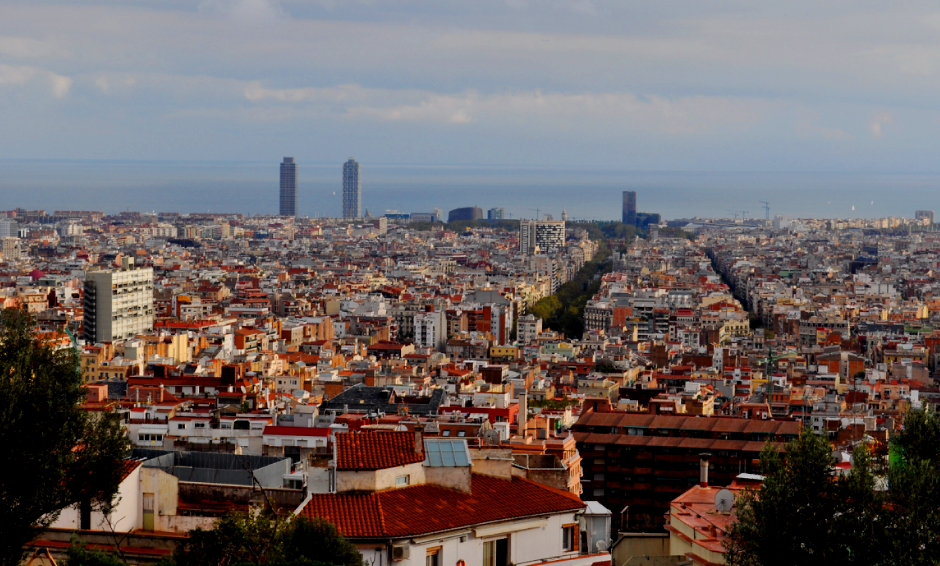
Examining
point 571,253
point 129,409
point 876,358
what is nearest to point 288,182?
point 571,253

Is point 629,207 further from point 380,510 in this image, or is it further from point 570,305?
point 380,510

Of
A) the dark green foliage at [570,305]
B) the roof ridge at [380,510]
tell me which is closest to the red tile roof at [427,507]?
the roof ridge at [380,510]

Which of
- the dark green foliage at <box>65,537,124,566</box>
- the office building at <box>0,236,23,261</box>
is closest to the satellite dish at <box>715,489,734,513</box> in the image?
the dark green foliage at <box>65,537,124,566</box>

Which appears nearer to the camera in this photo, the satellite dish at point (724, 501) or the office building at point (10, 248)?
the satellite dish at point (724, 501)

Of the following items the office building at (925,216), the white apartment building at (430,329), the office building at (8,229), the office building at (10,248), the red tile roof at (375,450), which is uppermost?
the office building at (925,216)

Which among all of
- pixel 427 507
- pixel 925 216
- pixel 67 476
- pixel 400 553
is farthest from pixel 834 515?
pixel 925 216

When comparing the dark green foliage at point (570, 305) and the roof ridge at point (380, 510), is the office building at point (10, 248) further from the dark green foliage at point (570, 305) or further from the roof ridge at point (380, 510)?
the roof ridge at point (380, 510)

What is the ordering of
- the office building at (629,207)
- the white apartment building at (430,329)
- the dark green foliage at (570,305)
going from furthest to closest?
the office building at (629,207), the dark green foliage at (570,305), the white apartment building at (430,329)
